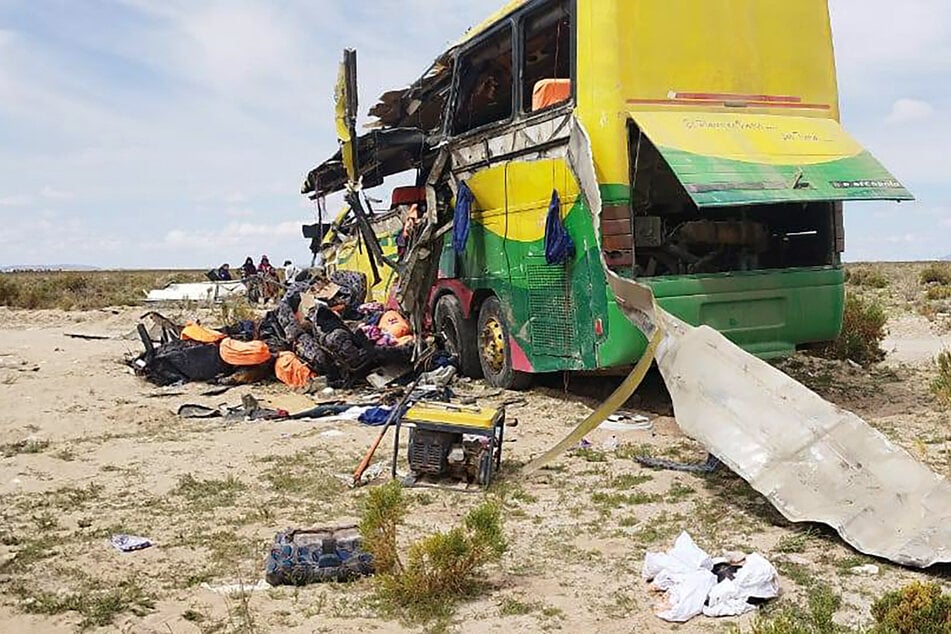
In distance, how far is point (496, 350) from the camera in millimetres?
9141

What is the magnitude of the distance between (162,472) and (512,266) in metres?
3.45

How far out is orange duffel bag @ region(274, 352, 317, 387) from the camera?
9.98 meters

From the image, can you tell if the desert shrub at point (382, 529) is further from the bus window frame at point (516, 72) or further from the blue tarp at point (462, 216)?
the blue tarp at point (462, 216)

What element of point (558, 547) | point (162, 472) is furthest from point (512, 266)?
point (558, 547)

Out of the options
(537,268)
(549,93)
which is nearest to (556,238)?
(537,268)

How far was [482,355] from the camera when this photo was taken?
9.48 m

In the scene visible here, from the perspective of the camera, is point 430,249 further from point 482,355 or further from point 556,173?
point 556,173

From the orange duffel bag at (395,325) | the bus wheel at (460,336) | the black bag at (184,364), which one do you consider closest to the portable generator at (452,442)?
the bus wheel at (460,336)

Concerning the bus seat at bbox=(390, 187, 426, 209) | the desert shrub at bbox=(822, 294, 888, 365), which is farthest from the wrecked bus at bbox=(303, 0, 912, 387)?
the desert shrub at bbox=(822, 294, 888, 365)

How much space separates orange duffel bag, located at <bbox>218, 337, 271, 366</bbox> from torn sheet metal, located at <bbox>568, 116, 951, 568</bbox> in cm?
547

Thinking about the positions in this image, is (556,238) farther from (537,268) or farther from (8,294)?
(8,294)

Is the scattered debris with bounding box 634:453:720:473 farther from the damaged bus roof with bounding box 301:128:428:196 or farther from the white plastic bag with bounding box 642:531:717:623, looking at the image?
the damaged bus roof with bounding box 301:128:428:196

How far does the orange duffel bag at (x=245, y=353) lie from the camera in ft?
33.8

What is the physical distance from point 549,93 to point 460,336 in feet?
9.58
